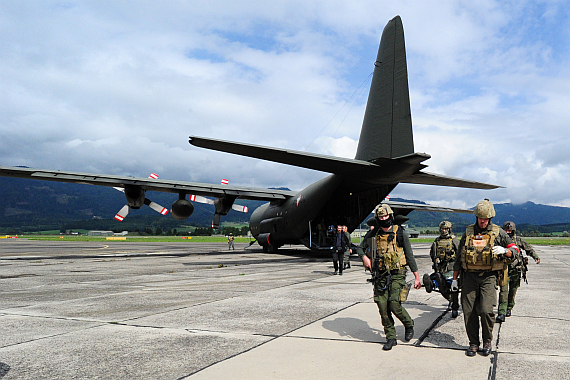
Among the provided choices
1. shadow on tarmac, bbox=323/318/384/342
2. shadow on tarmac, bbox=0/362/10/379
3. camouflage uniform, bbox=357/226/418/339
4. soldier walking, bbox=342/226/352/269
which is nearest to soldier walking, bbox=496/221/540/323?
camouflage uniform, bbox=357/226/418/339

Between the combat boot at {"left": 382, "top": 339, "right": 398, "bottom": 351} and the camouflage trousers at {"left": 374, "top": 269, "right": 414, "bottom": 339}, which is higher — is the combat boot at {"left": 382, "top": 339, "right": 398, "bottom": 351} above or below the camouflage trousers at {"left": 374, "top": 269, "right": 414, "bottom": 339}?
below

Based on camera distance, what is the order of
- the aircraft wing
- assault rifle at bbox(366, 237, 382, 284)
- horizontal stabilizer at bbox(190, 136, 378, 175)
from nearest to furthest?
1. assault rifle at bbox(366, 237, 382, 284)
2. horizontal stabilizer at bbox(190, 136, 378, 175)
3. the aircraft wing

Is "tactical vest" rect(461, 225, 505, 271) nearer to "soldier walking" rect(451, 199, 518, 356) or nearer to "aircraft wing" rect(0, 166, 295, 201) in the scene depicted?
"soldier walking" rect(451, 199, 518, 356)

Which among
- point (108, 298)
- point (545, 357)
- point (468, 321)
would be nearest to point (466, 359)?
point (468, 321)

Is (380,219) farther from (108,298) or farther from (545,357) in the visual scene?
(108,298)

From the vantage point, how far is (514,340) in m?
5.69

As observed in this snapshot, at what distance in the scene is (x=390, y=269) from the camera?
5.66 meters

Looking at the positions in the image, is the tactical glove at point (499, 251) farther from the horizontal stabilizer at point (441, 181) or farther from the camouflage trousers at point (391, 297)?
the horizontal stabilizer at point (441, 181)

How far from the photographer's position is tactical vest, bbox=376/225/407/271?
567cm

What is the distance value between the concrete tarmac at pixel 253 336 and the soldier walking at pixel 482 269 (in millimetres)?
353

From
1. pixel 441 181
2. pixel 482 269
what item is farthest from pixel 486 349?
pixel 441 181

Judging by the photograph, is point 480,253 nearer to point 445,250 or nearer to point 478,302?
point 478,302

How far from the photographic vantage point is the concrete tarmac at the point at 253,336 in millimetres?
4410

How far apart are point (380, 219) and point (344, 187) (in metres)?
13.5
